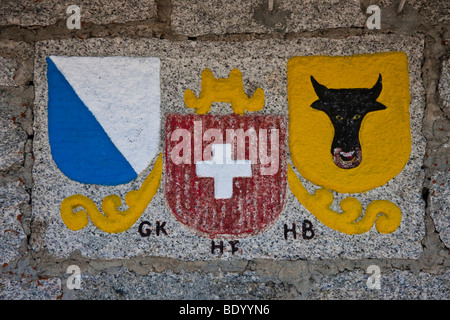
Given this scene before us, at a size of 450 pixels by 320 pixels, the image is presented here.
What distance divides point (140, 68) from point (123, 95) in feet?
0.43

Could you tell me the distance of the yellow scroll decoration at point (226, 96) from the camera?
158 cm

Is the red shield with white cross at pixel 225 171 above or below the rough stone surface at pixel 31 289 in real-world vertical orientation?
above

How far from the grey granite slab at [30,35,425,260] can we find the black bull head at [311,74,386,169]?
14 centimetres

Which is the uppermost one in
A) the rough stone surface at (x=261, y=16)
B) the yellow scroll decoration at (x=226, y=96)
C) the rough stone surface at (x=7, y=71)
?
the rough stone surface at (x=261, y=16)

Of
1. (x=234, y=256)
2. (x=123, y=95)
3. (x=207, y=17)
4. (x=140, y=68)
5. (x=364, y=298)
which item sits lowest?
(x=364, y=298)

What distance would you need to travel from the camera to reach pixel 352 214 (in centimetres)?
155

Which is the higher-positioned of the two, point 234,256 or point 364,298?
point 234,256

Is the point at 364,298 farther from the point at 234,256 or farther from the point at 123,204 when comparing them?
the point at 123,204

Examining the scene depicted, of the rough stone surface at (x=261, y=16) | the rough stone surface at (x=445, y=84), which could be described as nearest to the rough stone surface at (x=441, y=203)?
the rough stone surface at (x=445, y=84)

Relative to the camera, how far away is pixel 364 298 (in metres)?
1.55

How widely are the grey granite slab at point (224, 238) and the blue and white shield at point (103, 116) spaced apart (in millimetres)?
34

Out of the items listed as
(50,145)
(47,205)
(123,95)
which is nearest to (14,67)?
(50,145)

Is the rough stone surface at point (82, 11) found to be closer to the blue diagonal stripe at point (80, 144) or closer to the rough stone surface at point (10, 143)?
the blue diagonal stripe at point (80, 144)

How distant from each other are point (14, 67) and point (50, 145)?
36cm
